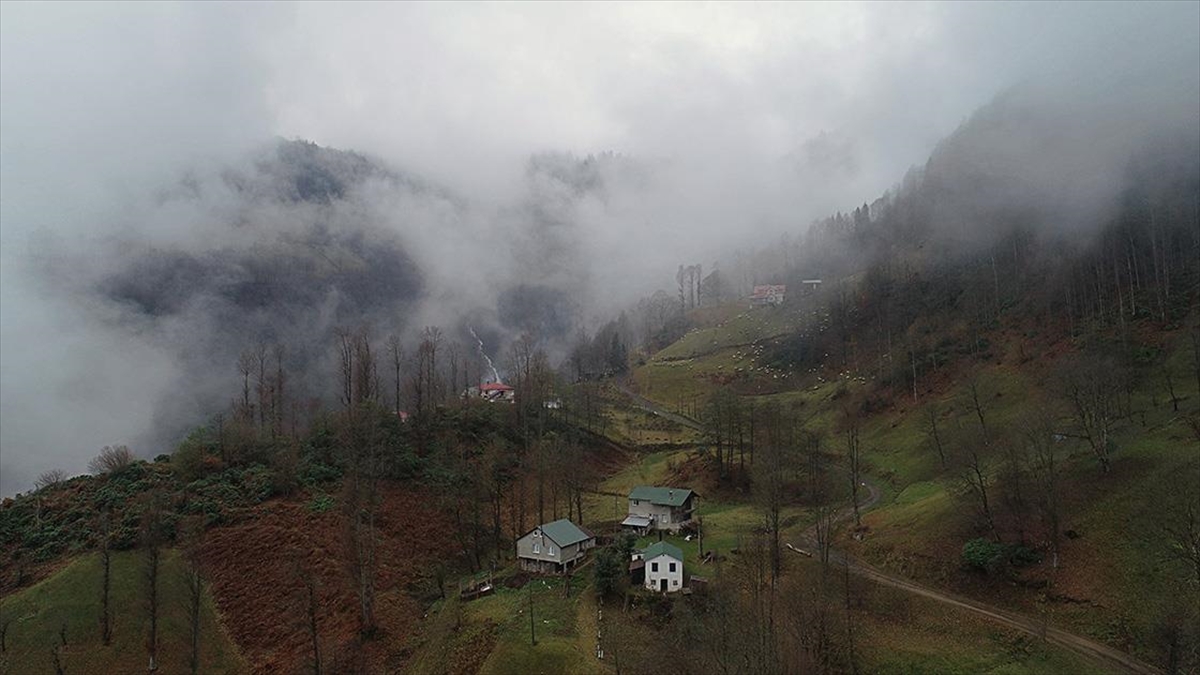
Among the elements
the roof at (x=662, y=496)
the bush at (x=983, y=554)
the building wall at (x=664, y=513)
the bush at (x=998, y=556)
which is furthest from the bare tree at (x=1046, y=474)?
the building wall at (x=664, y=513)

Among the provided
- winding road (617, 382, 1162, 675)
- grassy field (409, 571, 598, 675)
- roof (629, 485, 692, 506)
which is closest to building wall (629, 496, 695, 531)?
roof (629, 485, 692, 506)

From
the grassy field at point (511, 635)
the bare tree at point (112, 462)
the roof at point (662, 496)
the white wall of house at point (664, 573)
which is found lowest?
the grassy field at point (511, 635)

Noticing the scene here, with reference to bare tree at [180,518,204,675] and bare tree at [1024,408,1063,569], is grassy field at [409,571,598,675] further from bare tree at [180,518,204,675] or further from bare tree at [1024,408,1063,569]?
bare tree at [1024,408,1063,569]

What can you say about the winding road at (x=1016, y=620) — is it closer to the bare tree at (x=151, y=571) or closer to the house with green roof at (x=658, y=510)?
the house with green roof at (x=658, y=510)

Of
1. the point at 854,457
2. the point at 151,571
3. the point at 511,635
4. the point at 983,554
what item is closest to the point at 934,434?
the point at 854,457

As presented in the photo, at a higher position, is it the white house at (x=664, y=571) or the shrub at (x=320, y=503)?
the shrub at (x=320, y=503)

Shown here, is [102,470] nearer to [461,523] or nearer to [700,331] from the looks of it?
[461,523]

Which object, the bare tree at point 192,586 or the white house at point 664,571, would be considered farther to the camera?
the white house at point 664,571
